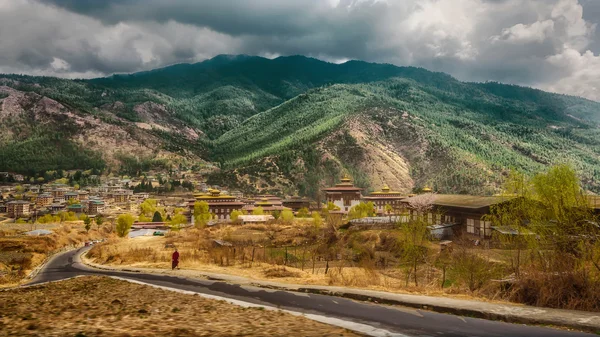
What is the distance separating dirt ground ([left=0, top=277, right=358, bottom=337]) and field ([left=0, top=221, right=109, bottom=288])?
18705 millimetres

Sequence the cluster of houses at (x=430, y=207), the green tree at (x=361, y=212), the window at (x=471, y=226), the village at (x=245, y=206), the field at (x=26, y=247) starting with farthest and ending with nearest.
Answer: the green tree at (x=361, y=212)
the village at (x=245, y=206)
the window at (x=471, y=226)
the cluster of houses at (x=430, y=207)
the field at (x=26, y=247)

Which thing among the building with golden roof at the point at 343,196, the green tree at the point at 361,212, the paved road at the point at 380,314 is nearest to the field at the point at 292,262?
the paved road at the point at 380,314

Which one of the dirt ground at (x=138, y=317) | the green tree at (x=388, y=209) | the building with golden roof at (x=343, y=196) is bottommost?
the green tree at (x=388, y=209)

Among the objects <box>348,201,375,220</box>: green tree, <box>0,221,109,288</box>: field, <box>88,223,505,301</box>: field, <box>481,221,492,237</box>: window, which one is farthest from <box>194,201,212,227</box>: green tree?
<box>481,221,492,237</box>: window

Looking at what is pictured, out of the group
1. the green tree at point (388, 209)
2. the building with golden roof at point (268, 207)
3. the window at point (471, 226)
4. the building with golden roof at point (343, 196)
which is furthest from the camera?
the building with golden roof at point (343, 196)

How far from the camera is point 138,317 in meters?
11.0

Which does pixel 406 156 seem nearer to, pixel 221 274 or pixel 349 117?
pixel 349 117

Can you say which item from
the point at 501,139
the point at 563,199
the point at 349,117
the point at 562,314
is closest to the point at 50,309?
the point at 562,314

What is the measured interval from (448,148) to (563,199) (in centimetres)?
14506

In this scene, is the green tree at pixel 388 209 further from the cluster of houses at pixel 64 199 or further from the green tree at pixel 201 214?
the cluster of houses at pixel 64 199

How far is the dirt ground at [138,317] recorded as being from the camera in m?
9.40

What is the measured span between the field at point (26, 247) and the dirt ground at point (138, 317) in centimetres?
1871

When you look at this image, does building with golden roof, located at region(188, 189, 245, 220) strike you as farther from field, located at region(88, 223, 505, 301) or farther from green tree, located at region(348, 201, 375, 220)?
field, located at region(88, 223, 505, 301)

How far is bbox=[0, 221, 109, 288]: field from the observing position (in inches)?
1451
